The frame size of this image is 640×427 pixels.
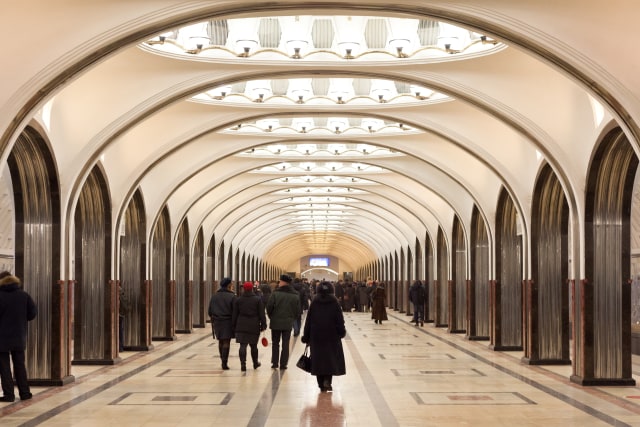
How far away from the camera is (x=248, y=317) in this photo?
46.8 ft

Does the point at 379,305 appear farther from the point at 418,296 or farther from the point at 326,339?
the point at 326,339

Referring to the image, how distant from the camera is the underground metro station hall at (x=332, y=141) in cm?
962

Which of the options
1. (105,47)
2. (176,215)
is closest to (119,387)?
(105,47)

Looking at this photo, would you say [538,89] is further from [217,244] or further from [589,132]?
[217,244]

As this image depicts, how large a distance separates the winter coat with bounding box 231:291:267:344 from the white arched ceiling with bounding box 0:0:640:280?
2851 mm

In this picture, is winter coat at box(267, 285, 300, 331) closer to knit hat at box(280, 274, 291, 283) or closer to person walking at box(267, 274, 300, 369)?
person walking at box(267, 274, 300, 369)

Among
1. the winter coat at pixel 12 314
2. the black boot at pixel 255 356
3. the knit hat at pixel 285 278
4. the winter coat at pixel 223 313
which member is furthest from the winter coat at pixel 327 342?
the winter coat at pixel 12 314

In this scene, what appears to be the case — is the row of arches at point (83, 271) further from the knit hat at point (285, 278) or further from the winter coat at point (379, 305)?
the winter coat at point (379, 305)

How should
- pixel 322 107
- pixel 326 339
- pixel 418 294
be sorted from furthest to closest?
pixel 418 294, pixel 322 107, pixel 326 339

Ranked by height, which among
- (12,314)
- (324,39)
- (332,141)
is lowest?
(12,314)

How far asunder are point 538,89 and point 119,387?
22.8 feet

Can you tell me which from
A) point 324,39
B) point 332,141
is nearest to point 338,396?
point 324,39

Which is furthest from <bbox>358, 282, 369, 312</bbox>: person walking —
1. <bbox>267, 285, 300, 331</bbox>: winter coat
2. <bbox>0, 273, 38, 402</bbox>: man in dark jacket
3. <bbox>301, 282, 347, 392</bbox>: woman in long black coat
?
<bbox>0, 273, 38, 402</bbox>: man in dark jacket

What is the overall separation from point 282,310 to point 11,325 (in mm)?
4454
